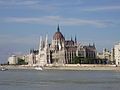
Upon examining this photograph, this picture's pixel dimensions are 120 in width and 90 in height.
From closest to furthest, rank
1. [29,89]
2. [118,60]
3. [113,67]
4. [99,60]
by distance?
[29,89], [113,67], [118,60], [99,60]

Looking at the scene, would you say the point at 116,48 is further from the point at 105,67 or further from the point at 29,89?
the point at 29,89

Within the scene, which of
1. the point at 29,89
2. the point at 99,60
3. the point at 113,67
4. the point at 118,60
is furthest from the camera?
the point at 99,60

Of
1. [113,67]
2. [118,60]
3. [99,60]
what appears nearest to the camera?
[113,67]

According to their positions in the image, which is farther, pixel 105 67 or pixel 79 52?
pixel 79 52

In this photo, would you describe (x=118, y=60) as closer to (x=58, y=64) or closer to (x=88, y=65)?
(x=88, y=65)

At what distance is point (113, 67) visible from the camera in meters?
169

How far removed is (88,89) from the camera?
1973 inches

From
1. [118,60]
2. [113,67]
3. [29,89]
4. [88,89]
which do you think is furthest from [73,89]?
[118,60]

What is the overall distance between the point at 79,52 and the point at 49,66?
13929 mm

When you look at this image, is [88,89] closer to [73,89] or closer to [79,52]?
[73,89]

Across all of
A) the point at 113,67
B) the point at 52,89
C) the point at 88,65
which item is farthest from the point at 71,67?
the point at 52,89

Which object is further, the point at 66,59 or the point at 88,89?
the point at 66,59

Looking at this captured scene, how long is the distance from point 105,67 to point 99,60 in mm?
21707

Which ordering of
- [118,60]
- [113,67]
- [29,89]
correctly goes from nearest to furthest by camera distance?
[29,89]
[113,67]
[118,60]
